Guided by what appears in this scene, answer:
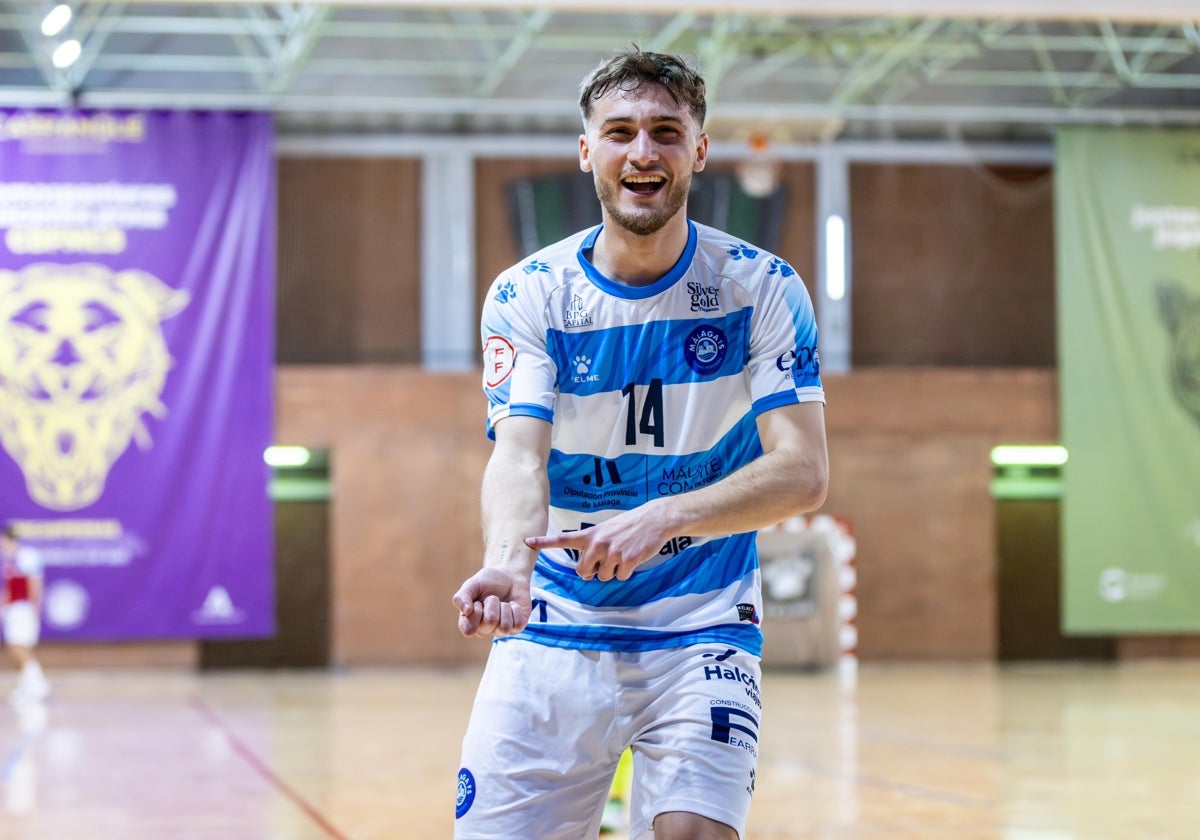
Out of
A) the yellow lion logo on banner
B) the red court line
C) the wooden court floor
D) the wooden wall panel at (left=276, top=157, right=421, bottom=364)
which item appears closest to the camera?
the red court line

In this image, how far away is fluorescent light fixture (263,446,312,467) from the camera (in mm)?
22094

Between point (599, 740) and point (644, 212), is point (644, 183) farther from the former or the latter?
point (599, 740)

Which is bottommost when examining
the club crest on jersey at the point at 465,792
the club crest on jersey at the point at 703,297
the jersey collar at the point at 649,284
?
the club crest on jersey at the point at 465,792

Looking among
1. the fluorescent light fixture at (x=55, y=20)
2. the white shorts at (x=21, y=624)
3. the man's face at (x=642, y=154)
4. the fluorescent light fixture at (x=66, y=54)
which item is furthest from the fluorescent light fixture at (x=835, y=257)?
the man's face at (x=642, y=154)

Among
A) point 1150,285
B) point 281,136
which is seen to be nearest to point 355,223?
point 281,136

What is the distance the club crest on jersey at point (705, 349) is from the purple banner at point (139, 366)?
701 inches

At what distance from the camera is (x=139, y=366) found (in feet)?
68.1

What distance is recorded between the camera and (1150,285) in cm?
2181

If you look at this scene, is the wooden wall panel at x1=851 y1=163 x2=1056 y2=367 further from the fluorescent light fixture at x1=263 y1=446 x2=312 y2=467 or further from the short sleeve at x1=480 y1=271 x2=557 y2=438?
the short sleeve at x1=480 y1=271 x2=557 y2=438

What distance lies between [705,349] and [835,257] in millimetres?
20482

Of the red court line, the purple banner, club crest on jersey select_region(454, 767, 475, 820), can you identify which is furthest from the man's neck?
the purple banner

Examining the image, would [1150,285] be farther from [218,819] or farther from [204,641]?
Answer: [218,819]

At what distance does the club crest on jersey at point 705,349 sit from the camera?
362 cm

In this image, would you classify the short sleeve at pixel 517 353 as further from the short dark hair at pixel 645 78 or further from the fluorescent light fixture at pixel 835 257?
the fluorescent light fixture at pixel 835 257
